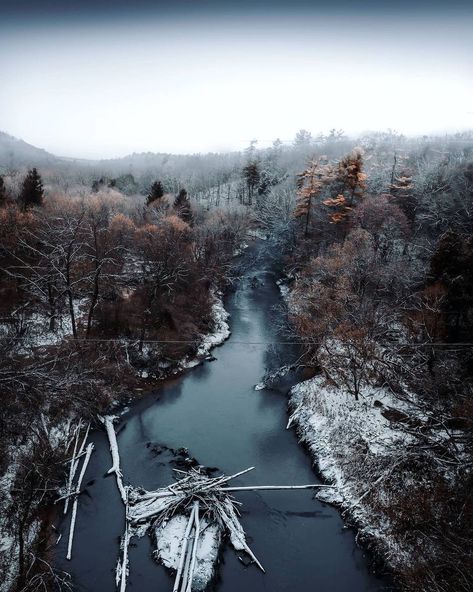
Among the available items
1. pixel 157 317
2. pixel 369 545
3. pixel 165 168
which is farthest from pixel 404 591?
pixel 165 168

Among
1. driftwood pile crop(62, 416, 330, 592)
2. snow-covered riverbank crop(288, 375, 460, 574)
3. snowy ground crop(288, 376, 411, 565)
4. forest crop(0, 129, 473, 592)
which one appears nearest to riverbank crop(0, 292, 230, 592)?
forest crop(0, 129, 473, 592)

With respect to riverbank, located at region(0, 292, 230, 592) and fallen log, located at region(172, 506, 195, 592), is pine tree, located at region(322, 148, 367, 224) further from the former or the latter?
fallen log, located at region(172, 506, 195, 592)

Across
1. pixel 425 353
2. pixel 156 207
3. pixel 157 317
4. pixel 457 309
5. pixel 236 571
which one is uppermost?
pixel 156 207

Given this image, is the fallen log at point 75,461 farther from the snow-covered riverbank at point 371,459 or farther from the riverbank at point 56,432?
the snow-covered riverbank at point 371,459

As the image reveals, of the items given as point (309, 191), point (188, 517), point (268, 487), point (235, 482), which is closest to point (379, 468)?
point (268, 487)

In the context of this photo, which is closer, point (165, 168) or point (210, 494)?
point (210, 494)

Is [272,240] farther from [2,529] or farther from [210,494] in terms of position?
[2,529]

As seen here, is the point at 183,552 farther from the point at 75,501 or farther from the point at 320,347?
the point at 320,347
